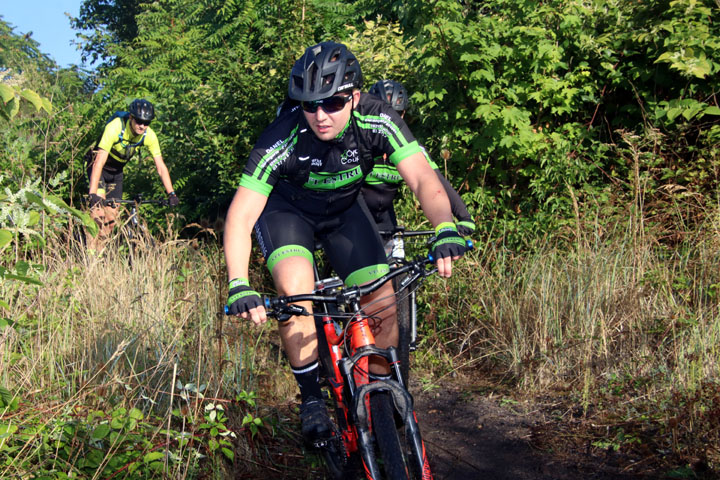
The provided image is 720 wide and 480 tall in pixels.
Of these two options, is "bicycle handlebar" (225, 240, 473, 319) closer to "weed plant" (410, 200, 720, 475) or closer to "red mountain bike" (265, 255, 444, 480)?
"red mountain bike" (265, 255, 444, 480)

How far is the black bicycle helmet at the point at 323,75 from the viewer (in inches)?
135

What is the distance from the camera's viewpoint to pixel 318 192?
391 centimetres

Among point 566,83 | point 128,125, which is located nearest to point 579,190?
point 566,83

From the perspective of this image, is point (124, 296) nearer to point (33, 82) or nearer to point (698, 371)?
point (698, 371)

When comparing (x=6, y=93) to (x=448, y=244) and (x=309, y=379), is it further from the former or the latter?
(x=309, y=379)

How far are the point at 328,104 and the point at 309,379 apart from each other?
1.58 metres

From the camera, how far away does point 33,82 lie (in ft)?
41.6

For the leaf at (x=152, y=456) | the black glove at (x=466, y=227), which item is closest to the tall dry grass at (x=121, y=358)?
the leaf at (x=152, y=456)

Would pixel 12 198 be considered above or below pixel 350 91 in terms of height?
below

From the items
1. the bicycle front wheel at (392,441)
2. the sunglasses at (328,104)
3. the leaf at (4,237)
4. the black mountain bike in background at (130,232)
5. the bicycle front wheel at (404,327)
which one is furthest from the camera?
the black mountain bike in background at (130,232)

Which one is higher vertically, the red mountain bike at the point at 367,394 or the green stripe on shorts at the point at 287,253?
the green stripe on shorts at the point at 287,253

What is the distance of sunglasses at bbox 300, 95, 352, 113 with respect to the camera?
351 cm

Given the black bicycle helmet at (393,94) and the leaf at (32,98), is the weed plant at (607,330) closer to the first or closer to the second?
the black bicycle helmet at (393,94)

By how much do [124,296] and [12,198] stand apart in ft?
8.85
